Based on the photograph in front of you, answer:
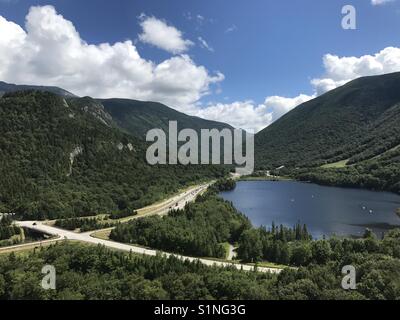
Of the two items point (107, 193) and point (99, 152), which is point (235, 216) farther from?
point (99, 152)

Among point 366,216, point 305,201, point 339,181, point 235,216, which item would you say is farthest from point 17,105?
point 339,181

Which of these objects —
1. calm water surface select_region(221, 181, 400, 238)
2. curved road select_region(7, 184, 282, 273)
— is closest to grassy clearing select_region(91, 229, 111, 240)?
curved road select_region(7, 184, 282, 273)

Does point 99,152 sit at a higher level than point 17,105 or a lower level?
lower

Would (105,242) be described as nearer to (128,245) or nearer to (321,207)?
(128,245)

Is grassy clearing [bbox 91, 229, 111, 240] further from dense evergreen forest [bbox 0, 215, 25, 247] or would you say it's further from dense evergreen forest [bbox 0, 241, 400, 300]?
dense evergreen forest [bbox 0, 241, 400, 300]
